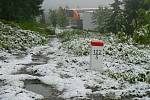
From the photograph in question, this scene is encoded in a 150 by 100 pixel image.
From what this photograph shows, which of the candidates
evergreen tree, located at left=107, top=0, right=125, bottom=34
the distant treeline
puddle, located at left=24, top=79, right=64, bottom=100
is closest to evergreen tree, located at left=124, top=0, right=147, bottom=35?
evergreen tree, located at left=107, top=0, right=125, bottom=34

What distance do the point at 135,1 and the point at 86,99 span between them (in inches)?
1698

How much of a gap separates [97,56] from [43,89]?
3.38 meters

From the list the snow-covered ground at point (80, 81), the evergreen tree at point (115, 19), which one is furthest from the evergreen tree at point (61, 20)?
the snow-covered ground at point (80, 81)

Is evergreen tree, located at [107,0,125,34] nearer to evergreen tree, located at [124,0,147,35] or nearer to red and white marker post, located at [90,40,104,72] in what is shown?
evergreen tree, located at [124,0,147,35]

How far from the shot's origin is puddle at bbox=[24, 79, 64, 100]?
338 inches

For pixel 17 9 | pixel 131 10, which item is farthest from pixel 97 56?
pixel 131 10

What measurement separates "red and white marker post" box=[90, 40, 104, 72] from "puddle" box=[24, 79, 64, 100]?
2.47 metres

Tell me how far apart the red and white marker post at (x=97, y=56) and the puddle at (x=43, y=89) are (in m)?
2.47

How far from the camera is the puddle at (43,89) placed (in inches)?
338

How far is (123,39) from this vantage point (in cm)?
2552

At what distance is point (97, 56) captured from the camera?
40.1ft

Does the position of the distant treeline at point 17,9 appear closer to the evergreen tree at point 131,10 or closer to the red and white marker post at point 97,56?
the evergreen tree at point 131,10

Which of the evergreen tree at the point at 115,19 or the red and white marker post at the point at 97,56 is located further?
the evergreen tree at the point at 115,19

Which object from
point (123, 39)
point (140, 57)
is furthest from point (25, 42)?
point (140, 57)
